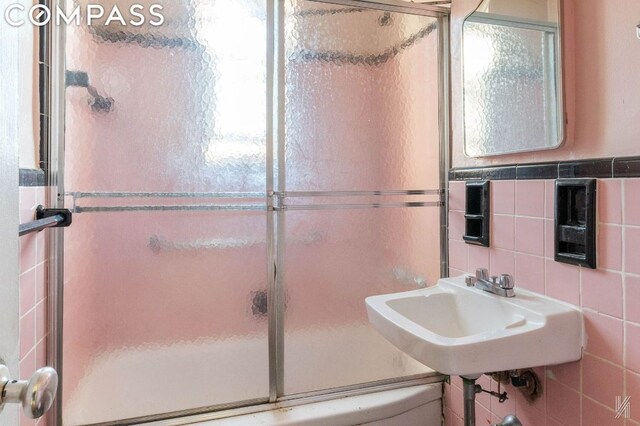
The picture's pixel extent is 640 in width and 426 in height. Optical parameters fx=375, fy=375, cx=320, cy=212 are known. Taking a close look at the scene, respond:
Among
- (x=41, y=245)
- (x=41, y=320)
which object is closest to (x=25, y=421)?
(x=41, y=320)

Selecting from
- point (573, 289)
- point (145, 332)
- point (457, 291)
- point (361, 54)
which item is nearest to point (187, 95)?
point (361, 54)

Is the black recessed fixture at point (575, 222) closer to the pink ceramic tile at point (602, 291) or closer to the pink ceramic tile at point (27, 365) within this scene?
the pink ceramic tile at point (602, 291)

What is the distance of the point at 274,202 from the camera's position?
1.41 m

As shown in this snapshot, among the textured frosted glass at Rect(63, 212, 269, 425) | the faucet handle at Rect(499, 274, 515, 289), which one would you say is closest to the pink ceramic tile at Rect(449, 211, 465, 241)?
the faucet handle at Rect(499, 274, 515, 289)

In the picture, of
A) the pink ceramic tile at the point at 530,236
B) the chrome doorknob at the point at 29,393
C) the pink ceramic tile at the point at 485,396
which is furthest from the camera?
the pink ceramic tile at the point at 485,396

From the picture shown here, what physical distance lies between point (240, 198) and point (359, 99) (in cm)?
62

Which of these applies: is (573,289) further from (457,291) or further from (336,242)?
(336,242)

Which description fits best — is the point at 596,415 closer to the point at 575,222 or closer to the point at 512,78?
the point at 575,222

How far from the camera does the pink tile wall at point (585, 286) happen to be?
0.86 m

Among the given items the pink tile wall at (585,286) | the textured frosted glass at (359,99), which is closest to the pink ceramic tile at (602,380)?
the pink tile wall at (585,286)

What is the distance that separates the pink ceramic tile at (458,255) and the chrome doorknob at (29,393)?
1325 mm

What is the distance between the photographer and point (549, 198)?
3.47 ft

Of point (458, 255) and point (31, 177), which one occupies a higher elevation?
point (31, 177)

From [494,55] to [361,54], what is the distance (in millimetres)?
494
